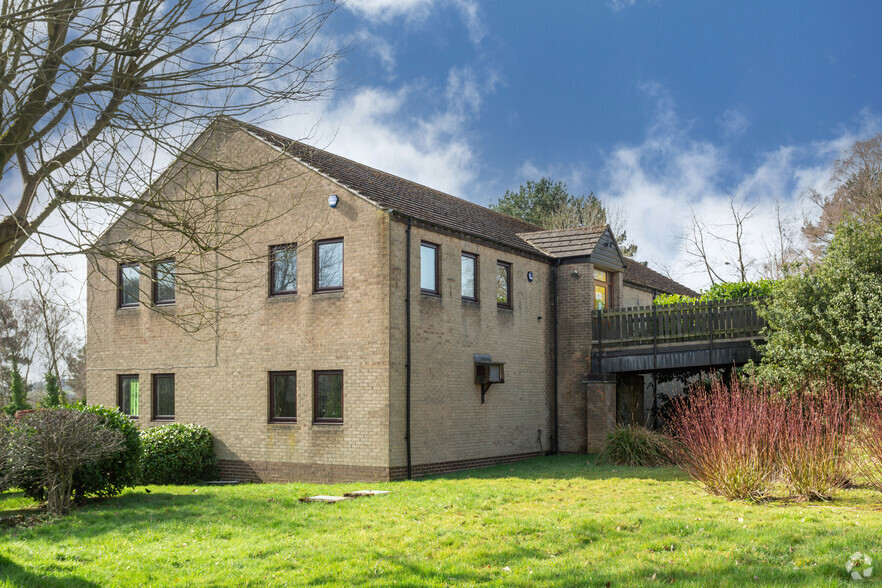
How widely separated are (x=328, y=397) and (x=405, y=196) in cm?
580

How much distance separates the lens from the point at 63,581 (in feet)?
26.5

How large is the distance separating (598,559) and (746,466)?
4.42 metres

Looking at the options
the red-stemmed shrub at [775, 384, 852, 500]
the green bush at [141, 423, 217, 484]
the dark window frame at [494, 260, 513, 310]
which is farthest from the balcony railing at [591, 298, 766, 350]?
the green bush at [141, 423, 217, 484]

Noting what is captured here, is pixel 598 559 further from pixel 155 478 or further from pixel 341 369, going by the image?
pixel 155 478

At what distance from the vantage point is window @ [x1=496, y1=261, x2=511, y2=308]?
21016 millimetres

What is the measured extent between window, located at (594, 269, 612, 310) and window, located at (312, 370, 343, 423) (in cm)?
939

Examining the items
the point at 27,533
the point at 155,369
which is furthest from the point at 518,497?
the point at 155,369

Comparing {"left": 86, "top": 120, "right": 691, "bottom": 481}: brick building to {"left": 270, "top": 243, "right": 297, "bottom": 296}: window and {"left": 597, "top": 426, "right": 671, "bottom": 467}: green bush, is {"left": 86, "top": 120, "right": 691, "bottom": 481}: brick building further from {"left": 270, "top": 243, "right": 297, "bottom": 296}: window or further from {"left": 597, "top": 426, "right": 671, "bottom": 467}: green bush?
{"left": 597, "top": 426, "right": 671, "bottom": 467}: green bush

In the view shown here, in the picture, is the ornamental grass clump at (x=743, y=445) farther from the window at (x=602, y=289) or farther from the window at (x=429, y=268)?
the window at (x=602, y=289)

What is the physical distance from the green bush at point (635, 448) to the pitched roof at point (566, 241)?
6.17 metres

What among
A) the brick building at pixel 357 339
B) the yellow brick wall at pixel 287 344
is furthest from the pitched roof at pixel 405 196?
the yellow brick wall at pixel 287 344

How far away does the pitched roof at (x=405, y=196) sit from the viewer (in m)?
18.6

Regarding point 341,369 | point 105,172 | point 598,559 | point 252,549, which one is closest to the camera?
point 105,172

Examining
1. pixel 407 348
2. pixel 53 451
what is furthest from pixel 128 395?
pixel 53 451
